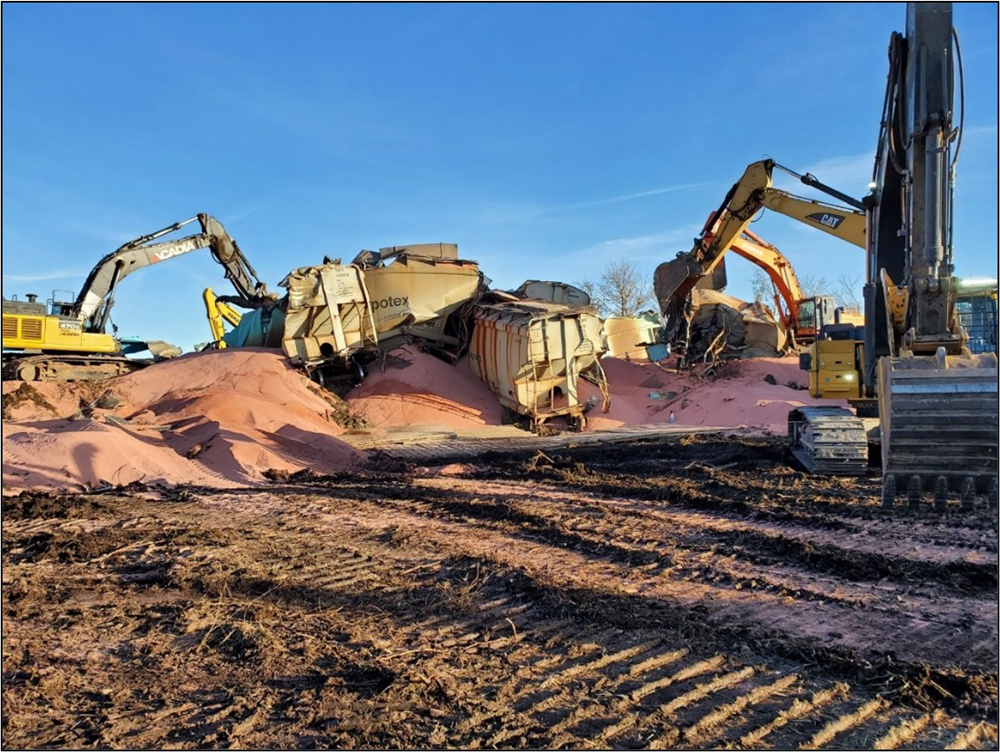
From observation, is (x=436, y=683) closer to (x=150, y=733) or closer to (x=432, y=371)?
(x=150, y=733)

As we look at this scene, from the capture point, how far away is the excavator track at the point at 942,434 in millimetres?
5055

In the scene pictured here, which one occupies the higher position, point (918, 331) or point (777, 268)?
point (777, 268)

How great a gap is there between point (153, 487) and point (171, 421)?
365cm

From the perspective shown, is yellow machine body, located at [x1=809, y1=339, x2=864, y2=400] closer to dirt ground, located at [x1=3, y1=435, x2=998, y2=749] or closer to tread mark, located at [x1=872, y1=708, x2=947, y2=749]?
dirt ground, located at [x1=3, y1=435, x2=998, y2=749]

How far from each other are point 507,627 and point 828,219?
13.7 m

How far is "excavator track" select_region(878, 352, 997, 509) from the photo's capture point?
5.05 meters

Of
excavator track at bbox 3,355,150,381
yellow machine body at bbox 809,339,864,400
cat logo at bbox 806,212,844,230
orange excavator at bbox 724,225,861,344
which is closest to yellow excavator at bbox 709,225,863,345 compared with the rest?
orange excavator at bbox 724,225,861,344

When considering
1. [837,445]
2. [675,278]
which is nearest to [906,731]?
[837,445]

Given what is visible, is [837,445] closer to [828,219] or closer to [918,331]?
[918,331]

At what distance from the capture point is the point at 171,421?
40.5 feet

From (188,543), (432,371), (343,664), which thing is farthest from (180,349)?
(343,664)

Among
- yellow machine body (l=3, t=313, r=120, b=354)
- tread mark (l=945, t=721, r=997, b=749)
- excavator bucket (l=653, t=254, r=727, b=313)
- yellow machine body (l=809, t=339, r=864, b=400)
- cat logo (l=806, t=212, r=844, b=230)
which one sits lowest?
tread mark (l=945, t=721, r=997, b=749)

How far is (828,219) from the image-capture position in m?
14.8

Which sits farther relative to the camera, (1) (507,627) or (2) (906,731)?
(1) (507,627)
